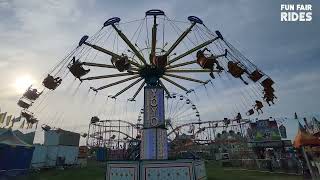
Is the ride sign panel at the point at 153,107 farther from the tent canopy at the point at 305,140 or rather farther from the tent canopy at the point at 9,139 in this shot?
the tent canopy at the point at 9,139

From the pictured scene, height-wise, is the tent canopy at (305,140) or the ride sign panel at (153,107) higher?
the ride sign panel at (153,107)

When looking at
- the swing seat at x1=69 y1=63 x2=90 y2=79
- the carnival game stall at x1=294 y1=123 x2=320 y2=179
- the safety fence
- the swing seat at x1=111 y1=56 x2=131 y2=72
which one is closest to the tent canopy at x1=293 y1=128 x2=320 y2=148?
the carnival game stall at x1=294 y1=123 x2=320 y2=179

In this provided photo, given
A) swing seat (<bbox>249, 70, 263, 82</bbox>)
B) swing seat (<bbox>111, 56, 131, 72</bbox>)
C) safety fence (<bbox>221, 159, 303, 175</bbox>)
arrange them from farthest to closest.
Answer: safety fence (<bbox>221, 159, 303, 175</bbox>) < swing seat (<bbox>249, 70, 263, 82</bbox>) < swing seat (<bbox>111, 56, 131, 72</bbox>)

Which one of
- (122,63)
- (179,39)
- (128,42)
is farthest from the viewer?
(179,39)

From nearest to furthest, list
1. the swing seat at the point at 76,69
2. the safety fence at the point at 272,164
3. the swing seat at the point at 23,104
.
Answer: the swing seat at the point at 76,69, the swing seat at the point at 23,104, the safety fence at the point at 272,164

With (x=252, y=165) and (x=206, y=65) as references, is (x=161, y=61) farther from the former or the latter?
(x=252, y=165)

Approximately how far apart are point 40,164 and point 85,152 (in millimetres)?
23333

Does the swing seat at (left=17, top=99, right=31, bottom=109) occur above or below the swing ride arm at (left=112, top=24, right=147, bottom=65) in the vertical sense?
below

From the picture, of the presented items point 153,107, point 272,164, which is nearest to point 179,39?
point 153,107

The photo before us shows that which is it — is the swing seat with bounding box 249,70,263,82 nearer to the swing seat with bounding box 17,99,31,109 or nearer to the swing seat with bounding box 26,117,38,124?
the swing seat with bounding box 17,99,31,109

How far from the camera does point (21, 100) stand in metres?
17.4

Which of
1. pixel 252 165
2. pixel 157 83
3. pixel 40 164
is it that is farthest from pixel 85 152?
pixel 157 83

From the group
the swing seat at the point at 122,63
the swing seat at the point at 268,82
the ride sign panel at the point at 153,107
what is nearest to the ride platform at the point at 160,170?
the ride sign panel at the point at 153,107

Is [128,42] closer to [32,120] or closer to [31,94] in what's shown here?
[31,94]
